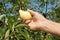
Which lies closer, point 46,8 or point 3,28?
point 3,28

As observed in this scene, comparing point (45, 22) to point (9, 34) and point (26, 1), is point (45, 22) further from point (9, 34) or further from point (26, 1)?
point (26, 1)

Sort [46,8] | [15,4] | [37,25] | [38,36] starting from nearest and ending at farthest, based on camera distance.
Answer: [37,25] < [15,4] < [38,36] < [46,8]

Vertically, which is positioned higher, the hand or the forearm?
the hand

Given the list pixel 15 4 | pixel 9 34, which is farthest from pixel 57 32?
pixel 15 4

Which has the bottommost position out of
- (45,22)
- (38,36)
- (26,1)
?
(38,36)

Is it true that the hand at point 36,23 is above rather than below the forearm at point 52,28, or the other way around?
above

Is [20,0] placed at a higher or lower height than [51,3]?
higher

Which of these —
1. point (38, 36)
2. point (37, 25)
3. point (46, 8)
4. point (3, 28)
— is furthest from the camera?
point (46, 8)
